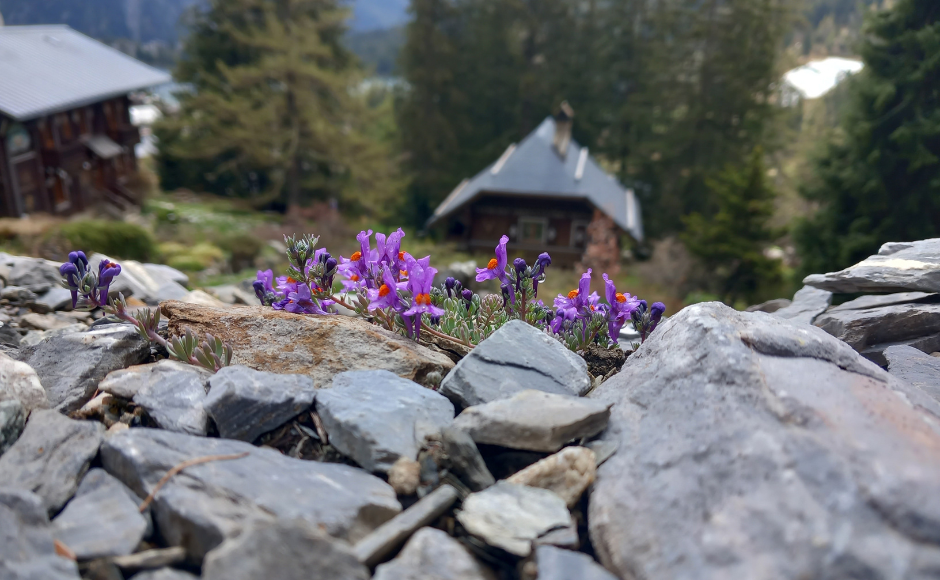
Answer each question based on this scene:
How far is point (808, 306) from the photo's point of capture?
15.5 feet

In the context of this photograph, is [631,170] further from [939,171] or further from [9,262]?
[9,262]

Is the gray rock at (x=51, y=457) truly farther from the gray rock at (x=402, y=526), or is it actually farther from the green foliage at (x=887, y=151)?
the green foliage at (x=887, y=151)

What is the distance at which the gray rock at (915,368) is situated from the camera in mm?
2971

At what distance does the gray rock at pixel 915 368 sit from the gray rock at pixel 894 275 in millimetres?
568

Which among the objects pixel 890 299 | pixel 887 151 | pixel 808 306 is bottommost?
pixel 887 151

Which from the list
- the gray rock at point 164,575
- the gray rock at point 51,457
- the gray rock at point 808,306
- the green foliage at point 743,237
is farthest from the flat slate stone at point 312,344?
the green foliage at point 743,237

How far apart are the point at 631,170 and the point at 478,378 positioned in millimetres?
32117

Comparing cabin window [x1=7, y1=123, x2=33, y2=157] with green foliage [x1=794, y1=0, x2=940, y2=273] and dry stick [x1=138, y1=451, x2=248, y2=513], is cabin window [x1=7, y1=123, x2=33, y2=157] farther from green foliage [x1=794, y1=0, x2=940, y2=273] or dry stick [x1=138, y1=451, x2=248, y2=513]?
green foliage [x1=794, y1=0, x2=940, y2=273]

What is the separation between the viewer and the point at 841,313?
4066mm

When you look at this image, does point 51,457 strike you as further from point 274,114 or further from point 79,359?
point 274,114

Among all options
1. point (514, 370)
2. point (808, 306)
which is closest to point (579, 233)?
Result: point (808, 306)

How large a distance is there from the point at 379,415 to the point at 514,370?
0.70 meters

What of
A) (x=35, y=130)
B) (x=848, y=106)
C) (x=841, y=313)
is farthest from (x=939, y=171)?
(x=35, y=130)

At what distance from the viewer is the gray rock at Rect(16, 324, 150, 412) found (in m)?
2.86
